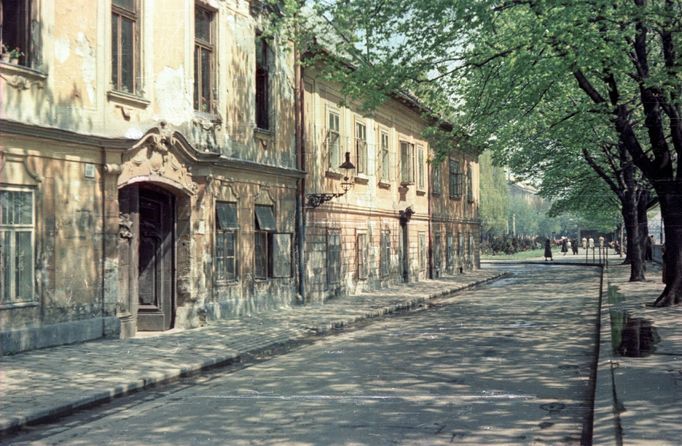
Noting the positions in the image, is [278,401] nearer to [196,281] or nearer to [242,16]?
[196,281]

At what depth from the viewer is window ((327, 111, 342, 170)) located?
72.4ft

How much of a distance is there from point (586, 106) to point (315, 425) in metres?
13.6

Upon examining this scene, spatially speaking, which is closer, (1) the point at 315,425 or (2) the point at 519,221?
(1) the point at 315,425

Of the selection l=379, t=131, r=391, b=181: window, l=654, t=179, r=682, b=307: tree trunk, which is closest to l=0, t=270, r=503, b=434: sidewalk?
l=654, t=179, r=682, b=307: tree trunk

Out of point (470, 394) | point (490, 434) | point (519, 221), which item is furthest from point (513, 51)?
point (519, 221)

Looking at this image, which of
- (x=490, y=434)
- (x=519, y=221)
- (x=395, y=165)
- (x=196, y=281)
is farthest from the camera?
(x=519, y=221)

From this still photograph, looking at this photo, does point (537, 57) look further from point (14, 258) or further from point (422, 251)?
point (422, 251)

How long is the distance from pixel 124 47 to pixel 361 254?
12710mm

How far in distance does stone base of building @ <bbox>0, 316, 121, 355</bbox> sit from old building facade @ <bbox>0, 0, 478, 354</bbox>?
21 mm

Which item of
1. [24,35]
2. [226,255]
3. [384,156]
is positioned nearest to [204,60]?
[226,255]

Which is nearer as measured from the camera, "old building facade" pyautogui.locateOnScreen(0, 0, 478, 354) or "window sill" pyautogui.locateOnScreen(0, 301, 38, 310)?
"window sill" pyautogui.locateOnScreen(0, 301, 38, 310)

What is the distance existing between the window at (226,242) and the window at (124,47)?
3485 mm

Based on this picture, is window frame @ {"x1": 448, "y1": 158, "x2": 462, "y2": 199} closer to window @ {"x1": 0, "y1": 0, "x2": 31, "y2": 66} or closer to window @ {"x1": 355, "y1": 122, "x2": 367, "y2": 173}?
window @ {"x1": 355, "y1": 122, "x2": 367, "y2": 173}

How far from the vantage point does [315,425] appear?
655 centimetres
